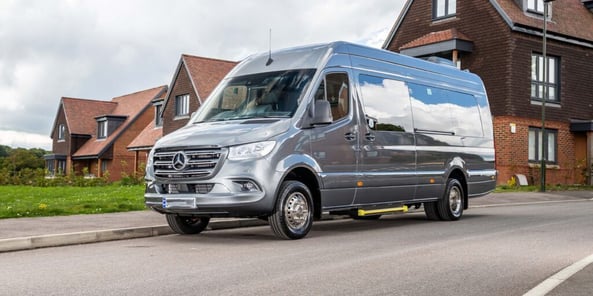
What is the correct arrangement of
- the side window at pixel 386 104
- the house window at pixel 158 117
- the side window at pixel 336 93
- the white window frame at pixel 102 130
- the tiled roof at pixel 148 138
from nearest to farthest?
1. the side window at pixel 336 93
2. the side window at pixel 386 104
3. the tiled roof at pixel 148 138
4. the house window at pixel 158 117
5. the white window frame at pixel 102 130

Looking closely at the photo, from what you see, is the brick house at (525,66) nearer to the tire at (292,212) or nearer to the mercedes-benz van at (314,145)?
the mercedes-benz van at (314,145)

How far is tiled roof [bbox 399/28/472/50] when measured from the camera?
30.4 m

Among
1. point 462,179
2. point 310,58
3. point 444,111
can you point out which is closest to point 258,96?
point 310,58

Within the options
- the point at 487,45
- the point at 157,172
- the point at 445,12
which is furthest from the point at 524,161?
the point at 157,172

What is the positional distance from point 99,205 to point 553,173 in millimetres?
22159

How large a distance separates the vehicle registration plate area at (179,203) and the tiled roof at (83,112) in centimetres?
5096

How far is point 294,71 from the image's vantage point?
1072 centimetres

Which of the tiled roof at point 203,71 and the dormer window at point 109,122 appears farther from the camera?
the dormer window at point 109,122

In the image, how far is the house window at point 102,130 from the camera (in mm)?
55616

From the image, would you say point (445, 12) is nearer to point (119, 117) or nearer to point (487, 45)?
point (487, 45)

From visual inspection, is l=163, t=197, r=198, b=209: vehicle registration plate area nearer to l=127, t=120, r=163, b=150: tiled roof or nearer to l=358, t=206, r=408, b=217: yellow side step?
l=358, t=206, r=408, b=217: yellow side step

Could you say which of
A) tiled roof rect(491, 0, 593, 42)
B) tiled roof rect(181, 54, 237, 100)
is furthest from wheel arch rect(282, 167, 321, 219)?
tiled roof rect(181, 54, 237, 100)

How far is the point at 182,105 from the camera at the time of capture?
43.2m

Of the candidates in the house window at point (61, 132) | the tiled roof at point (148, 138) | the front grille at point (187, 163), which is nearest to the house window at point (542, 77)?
the front grille at point (187, 163)
